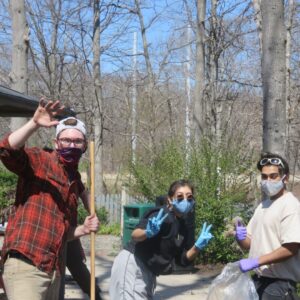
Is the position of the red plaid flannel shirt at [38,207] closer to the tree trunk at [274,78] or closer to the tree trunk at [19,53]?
the tree trunk at [274,78]

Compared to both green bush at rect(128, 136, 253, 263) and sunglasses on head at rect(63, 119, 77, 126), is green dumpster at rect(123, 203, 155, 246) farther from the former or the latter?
sunglasses on head at rect(63, 119, 77, 126)

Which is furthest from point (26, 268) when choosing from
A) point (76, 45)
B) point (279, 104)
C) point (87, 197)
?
point (76, 45)

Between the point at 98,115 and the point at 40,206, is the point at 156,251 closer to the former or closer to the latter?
the point at 40,206

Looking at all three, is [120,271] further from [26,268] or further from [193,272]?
[193,272]

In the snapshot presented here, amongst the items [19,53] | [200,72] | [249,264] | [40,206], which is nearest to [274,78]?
[249,264]

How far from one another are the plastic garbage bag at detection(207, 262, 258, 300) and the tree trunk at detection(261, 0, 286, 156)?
6.33 feet

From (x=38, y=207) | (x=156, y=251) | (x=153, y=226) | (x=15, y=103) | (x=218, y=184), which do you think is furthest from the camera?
(x=218, y=184)

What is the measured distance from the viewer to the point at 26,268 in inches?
126

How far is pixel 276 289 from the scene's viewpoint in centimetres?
368

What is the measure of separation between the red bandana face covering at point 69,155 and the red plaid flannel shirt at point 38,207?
36 mm

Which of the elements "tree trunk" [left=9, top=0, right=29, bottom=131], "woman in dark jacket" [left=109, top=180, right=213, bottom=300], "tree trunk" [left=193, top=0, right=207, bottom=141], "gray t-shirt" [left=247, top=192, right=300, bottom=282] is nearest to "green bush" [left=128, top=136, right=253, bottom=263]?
"tree trunk" [left=9, top=0, right=29, bottom=131]

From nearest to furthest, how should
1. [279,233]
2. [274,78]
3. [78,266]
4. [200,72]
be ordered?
[279,233]
[274,78]
[78,266]
[200,72]

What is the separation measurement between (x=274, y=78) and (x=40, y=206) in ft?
10.6

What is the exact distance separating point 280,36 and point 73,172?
315cm
